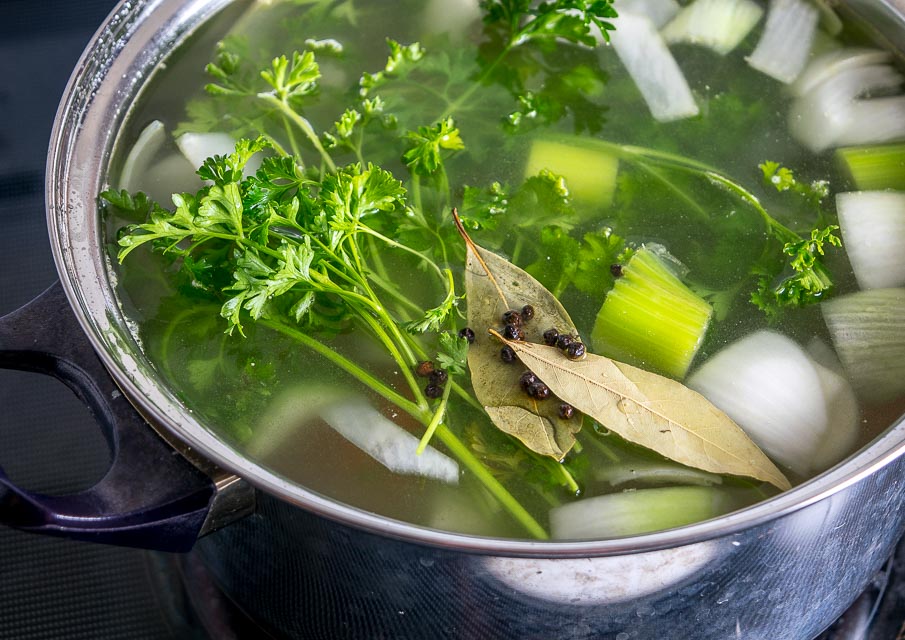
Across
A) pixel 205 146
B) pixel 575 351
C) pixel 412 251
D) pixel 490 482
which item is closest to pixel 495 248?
pixel 412 251

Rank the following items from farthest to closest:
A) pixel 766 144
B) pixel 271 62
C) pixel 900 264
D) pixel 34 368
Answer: pixel 271 62 < pixel 766 144 < pixel 900 264 < pixel 34 368

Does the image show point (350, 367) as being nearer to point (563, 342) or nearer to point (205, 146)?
point (563, 342)

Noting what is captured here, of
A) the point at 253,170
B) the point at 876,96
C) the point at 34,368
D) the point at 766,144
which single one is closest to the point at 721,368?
the point at 766,144

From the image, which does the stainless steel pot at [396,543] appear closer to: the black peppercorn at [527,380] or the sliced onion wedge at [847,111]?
the black peppercorn at [527,380]

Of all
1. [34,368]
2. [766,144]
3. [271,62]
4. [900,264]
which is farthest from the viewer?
[271,62]

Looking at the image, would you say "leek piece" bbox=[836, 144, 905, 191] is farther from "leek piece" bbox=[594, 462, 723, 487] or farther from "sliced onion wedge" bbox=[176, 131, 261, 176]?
"sliced onion wedge" bbox=[176, 131, 261, 176]

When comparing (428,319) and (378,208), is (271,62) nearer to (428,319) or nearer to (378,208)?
(378,208)
